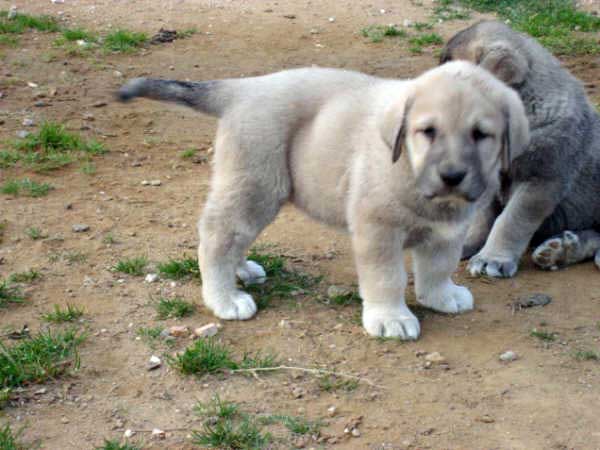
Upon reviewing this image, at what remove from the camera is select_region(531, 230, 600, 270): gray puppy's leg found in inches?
213

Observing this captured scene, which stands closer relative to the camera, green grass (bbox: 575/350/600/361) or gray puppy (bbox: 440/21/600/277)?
green grass (bbox: 575/350/600/361)

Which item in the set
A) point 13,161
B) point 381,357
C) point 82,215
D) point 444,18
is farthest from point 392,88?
point 444,18

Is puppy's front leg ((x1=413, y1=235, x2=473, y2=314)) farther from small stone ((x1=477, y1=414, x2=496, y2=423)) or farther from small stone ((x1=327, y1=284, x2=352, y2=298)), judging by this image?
small stone ((x1=477, y1=414, x2=496, y2=423))

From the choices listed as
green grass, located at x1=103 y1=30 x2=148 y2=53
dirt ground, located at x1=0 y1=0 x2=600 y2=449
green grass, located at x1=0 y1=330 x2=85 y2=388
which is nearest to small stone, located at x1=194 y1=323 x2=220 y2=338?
dirt ground, located at x1=0 y1=0 x2=600 y2=449

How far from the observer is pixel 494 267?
5.39 metres

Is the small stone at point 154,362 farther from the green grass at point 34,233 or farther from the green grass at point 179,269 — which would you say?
the green grass at point 34,233

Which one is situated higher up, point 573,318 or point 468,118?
point 468,118

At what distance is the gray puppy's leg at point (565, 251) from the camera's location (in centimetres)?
541

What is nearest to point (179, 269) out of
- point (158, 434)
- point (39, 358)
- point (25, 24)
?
point (39, 358)

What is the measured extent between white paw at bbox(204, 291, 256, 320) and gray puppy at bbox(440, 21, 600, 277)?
5.22 ft

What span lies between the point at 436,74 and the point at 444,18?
7.31 metres

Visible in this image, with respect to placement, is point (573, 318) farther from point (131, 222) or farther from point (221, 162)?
point (131, 222)

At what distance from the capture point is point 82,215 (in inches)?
232

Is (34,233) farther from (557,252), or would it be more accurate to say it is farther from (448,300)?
(557,252)
